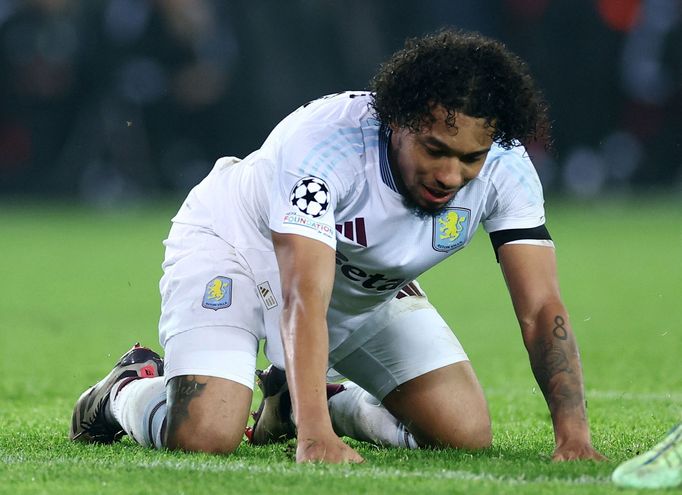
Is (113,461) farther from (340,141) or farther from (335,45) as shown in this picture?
(335,45)

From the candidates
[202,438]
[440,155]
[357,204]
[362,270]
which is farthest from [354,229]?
[202,438]

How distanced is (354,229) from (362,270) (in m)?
0.21

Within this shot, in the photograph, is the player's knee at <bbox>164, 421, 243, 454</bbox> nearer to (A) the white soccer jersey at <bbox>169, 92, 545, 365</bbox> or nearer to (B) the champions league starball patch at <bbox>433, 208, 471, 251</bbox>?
(A) the white soccer jersey at <bbox>169, 92, 545, 365</bbox>

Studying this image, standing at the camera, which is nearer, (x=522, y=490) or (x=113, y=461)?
(x=522, y=490)

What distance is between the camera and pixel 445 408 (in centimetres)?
493

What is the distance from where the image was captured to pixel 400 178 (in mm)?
4465

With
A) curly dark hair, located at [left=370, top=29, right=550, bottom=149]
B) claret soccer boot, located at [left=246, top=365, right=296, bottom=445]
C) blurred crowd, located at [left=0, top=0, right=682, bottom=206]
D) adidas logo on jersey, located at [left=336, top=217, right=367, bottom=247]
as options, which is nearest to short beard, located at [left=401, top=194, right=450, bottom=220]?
adidas logo on jersey, located at [left=336, top=217, right=367, bottom=247]

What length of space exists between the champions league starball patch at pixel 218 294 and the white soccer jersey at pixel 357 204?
0.35ft

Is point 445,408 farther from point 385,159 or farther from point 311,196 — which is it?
point 311,196

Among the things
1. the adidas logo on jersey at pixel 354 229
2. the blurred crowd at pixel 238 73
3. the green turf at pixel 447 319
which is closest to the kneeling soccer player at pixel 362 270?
the adidas logo on jersey at pixel 354 229

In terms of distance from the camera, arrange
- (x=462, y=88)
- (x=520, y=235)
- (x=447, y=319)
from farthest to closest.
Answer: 1. (x=447, y=319)
2. (x=520, y=235)
3. (x=462, y=88)

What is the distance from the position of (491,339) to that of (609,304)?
76.6 inches

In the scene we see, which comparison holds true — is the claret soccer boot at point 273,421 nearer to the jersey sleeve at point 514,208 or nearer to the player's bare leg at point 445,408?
the player's bare leg at point 445,408

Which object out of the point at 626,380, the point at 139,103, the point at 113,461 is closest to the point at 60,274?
the point at 139,103
